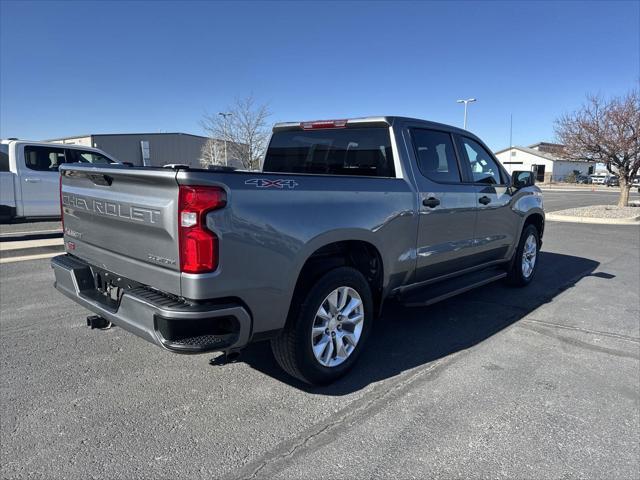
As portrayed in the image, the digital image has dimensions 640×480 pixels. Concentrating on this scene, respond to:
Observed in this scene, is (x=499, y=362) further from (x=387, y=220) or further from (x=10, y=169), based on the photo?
(x=10, y=169)

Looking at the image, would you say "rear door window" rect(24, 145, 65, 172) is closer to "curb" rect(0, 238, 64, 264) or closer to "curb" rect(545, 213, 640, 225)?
"curb" rect(0, 238, 64, 264)

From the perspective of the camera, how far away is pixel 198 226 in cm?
253

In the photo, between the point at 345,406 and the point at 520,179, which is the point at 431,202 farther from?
the point at 520,179

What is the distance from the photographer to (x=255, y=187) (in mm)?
2695

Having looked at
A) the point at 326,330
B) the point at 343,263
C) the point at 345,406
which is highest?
the point at 343,263

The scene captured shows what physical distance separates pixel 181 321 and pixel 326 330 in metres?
1.14

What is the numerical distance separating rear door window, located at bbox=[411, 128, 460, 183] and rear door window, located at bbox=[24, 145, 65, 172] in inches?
333

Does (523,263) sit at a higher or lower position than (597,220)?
higher

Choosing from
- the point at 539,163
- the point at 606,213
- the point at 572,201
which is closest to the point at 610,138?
the point at 606,213

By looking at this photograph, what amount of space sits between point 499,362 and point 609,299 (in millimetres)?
3005

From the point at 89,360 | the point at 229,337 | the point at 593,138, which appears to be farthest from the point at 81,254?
the point at 593,138

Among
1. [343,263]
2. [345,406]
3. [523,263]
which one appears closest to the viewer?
[345,406]

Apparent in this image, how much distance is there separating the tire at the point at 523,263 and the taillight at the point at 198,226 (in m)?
4.60

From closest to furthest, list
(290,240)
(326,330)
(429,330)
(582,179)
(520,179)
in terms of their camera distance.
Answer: (290,240) < (326,330) < (429,330) < (520,179) < (582,179)
